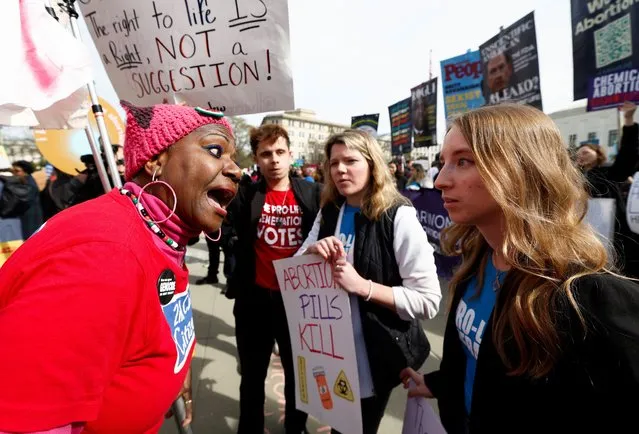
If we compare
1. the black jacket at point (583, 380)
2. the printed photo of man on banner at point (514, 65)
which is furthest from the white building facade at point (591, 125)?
the black jacket at point (583, 380)

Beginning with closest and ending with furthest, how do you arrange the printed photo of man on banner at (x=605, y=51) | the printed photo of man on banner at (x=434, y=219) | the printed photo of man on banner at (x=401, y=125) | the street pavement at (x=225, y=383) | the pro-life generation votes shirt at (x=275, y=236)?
1. the pro-life generation votes shirt at (x=275, y=236)
2. the street pavement at (x=225, y=383)
3. the printed photo of man on banner at (x=605, y=51)
4. the printed photo of man on banner at (x=434, y=219)
5. the printed photo of man on banner at (x=401, y=125)

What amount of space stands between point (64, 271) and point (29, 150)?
99.7ft

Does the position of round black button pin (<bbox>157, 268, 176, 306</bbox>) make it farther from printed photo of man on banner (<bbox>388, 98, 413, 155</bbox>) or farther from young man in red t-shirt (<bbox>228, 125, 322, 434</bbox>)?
printed photo of man on banner (<bbox>388, 98, 413, 155</bbox>)

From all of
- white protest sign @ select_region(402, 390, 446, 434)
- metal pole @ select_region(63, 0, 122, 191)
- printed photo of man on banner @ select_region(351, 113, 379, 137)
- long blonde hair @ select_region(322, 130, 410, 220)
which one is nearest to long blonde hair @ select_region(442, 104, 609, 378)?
white protest sign @ select_region(402, 390, 446, 434)

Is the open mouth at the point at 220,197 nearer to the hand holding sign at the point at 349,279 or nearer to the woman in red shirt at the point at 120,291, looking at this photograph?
the woman in red shirt at the point at 120,291

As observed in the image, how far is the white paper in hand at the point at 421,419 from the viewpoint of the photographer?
140 centimetres

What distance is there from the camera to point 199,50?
199cm

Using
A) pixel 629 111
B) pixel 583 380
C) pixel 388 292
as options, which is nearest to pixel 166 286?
pixel 388 292

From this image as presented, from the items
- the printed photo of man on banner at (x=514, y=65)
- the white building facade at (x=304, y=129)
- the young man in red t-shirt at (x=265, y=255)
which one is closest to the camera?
the young man in red t-shirt at (x=265, y=255)

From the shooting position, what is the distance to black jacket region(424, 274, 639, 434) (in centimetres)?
82

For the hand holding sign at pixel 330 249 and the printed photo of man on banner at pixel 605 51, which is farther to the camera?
the printed photo of man on banner at pixel 605 51

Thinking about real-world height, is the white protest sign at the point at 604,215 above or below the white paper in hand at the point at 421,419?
above

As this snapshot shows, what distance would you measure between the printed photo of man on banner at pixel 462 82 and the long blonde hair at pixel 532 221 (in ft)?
24.5

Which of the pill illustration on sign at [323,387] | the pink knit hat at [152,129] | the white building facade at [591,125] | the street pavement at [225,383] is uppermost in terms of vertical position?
the white building facade at [591,125]
